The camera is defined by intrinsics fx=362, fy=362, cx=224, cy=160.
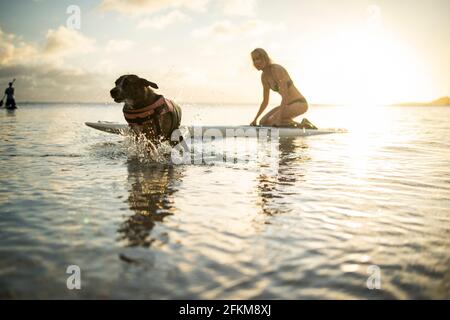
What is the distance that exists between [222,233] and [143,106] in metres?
4.44

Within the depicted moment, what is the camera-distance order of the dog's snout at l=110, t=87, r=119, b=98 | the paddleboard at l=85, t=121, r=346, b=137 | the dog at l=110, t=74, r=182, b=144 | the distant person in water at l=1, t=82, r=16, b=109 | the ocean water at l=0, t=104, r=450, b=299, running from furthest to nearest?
the distant person in water at l=1, t=82, r=16, b=109
the paddleboard at l=85, t=121, r=346, b=137
the dog at l=110, t=74, r=182, b=144
the dog's snout at l=110, t=87, r=119, b=98
the ocean water at l=0, t=104, r=450, b=299

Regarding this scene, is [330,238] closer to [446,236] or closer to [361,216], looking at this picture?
[361,216]

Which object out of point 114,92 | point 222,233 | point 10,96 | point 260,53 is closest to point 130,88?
point 114,92

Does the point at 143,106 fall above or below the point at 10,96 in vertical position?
below

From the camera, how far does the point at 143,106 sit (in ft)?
22.3

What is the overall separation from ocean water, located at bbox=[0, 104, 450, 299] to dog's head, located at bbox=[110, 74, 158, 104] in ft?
5.05

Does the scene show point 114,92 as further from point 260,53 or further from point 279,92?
point 279,92

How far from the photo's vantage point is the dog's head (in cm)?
655

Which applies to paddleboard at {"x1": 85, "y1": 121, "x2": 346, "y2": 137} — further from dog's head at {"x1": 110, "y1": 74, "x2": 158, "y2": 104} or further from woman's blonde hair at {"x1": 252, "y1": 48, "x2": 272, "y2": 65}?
dog's head at {"x1": 110, "y1": 74, "x2": 158, "y2": 104}

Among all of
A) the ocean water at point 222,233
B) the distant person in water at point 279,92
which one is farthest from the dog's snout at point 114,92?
the distant person in water at point 279,92

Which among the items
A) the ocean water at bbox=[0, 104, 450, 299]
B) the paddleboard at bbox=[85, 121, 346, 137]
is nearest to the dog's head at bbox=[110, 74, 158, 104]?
the ocean water at bbox=[0, 104, 450, 299]

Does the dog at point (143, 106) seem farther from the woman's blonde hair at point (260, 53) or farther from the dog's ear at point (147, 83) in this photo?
the woman's blonde hair at point (260, 53)
